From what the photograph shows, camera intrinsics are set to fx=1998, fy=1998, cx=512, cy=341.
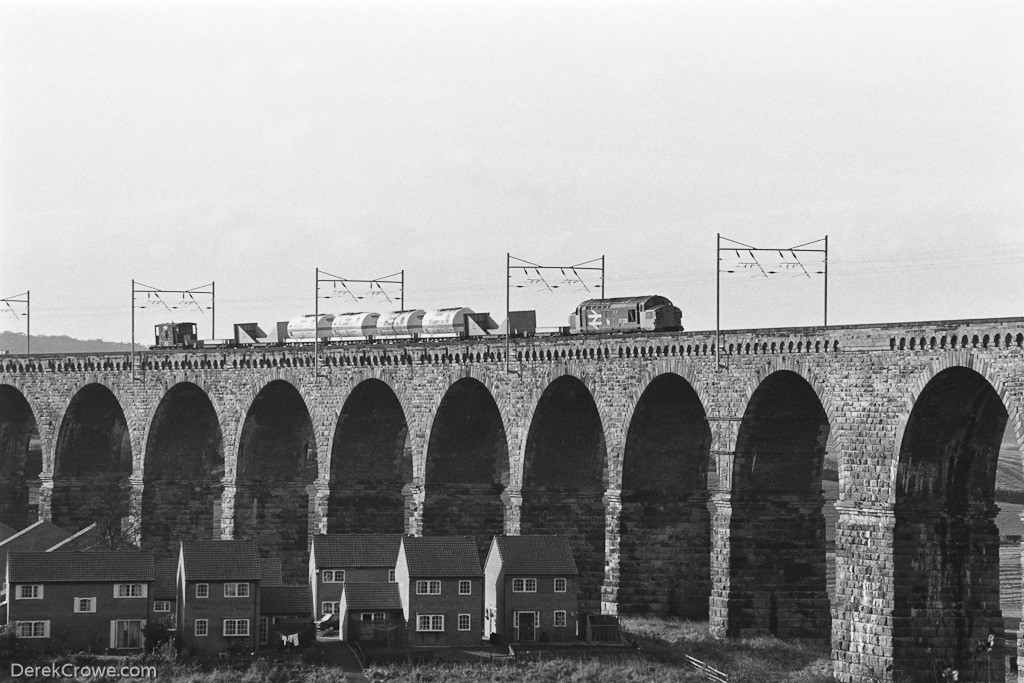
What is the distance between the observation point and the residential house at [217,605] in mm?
77812

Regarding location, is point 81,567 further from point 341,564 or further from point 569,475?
point 569,475

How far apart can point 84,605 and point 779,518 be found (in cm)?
2751

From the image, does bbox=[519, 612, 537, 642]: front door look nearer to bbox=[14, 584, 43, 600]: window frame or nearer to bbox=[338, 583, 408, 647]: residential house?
bbox=[338, 583, 408, 647]: residential house

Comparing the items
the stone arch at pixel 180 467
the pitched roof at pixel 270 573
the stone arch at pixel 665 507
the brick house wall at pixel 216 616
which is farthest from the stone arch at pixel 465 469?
the stone arch at pixel 180 467

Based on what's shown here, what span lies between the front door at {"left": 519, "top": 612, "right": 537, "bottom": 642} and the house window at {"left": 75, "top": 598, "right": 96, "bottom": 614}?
16.9 m

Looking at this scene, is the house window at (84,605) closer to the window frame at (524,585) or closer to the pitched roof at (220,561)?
the pitched roof at (220,561)

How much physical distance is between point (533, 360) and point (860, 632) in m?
23.0

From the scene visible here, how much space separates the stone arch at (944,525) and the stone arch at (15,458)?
212 feet

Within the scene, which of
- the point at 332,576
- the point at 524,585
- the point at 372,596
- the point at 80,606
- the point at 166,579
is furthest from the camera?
the point at 332,576

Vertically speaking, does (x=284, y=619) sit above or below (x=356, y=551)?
below

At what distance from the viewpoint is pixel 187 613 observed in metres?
78.1

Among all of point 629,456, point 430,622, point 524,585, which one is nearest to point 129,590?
point 430,622

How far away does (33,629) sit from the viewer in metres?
76.6

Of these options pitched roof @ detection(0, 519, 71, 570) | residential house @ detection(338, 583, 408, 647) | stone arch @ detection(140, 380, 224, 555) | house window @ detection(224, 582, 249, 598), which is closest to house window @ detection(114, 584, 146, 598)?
house window @ detection(224, 582, 249, 598)
